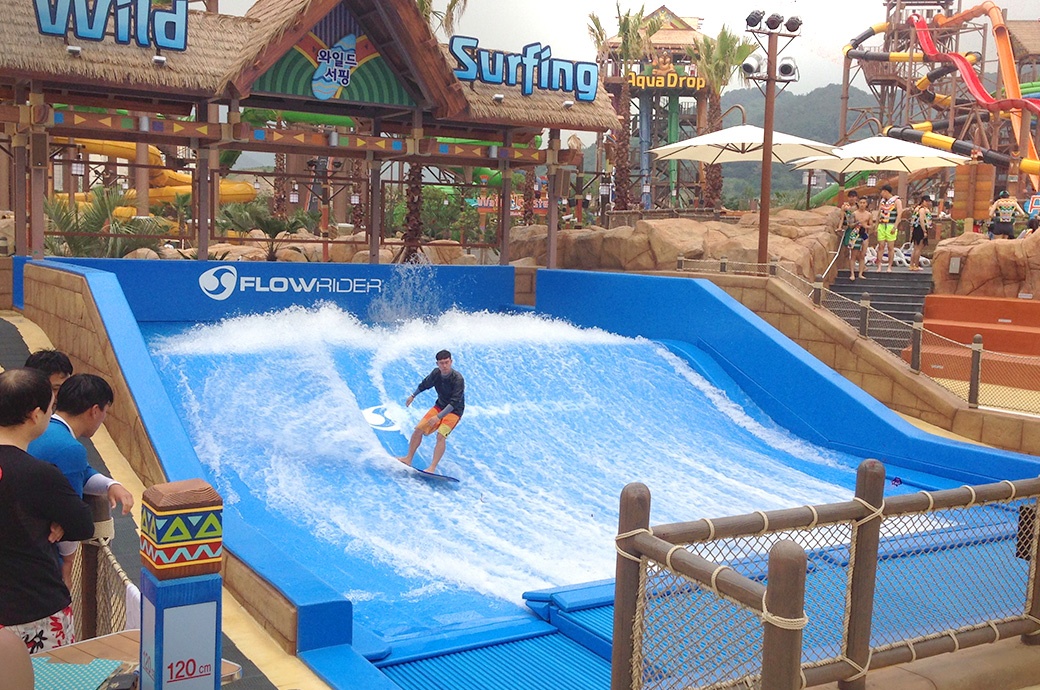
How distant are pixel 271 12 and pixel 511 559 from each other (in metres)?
11.9

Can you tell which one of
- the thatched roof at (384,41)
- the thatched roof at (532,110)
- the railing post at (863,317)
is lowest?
the railing post at (863,317)

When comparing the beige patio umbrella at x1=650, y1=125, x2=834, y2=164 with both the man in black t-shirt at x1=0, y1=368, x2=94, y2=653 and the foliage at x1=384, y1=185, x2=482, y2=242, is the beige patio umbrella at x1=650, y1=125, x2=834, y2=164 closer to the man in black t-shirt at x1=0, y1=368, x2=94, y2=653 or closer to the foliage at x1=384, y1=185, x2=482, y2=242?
the foliage at x1=384, y1=185, x2=482, y2=242

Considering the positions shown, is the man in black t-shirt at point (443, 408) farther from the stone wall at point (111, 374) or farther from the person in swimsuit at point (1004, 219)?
the person in swimsuit at point (1004, 219)

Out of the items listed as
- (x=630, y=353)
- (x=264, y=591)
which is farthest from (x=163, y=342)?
(x=264, y=591)

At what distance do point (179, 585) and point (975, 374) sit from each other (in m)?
11.0

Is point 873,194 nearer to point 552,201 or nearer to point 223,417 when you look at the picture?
point 552,201

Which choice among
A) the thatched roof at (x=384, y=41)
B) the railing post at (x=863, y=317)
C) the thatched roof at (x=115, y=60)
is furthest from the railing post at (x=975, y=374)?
the thatched roof at (x=115, y=60)

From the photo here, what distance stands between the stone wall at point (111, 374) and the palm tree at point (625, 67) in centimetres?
1959

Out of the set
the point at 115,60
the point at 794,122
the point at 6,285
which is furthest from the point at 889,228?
the point at 794,122

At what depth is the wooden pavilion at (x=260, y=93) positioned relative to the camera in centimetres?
1387

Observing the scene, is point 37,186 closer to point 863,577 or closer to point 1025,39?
point 863,577

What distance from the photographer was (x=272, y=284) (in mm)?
15422

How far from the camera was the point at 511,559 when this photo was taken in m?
7.92

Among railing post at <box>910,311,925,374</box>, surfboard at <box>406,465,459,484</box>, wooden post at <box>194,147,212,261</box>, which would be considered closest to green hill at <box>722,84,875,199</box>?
wooden post at <box>194,147,212,261</box>
